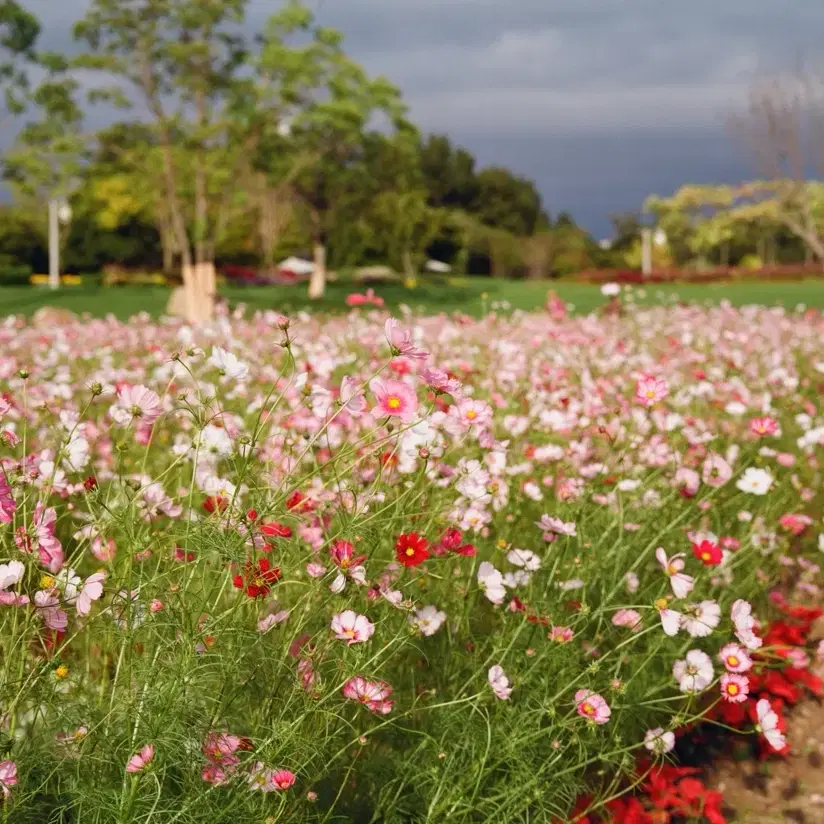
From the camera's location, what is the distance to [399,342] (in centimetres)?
199

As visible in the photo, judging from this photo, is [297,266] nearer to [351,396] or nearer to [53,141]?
[53,141]

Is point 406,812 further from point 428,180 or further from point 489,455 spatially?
point 428,180

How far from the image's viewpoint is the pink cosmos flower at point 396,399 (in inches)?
80.4

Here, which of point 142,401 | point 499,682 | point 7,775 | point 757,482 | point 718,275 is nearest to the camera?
point 7,775

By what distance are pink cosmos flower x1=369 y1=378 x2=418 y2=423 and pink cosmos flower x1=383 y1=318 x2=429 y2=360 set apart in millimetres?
87

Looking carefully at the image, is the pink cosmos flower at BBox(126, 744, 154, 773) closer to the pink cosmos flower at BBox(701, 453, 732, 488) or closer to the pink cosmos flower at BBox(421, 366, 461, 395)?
the pink cosmos flower at BBox(421, 366, 461, 395)

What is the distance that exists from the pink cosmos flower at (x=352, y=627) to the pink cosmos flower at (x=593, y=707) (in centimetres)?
63

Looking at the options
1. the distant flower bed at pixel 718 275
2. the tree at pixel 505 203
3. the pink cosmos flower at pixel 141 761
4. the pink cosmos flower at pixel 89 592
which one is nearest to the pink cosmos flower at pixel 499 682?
the pink cosmos flower at pixel 141 761

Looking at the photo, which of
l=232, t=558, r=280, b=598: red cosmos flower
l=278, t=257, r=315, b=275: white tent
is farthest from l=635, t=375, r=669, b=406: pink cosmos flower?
l=278, t=257, r=315, b=275: white tent

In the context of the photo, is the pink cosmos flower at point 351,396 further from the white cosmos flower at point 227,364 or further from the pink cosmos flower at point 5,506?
the pink cosmos flower at point 5,506

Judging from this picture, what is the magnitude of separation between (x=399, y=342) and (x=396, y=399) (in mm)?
137

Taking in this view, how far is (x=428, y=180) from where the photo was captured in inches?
2992

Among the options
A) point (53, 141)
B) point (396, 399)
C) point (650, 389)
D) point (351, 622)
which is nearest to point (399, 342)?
point (396, 399)

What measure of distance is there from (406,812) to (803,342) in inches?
331
